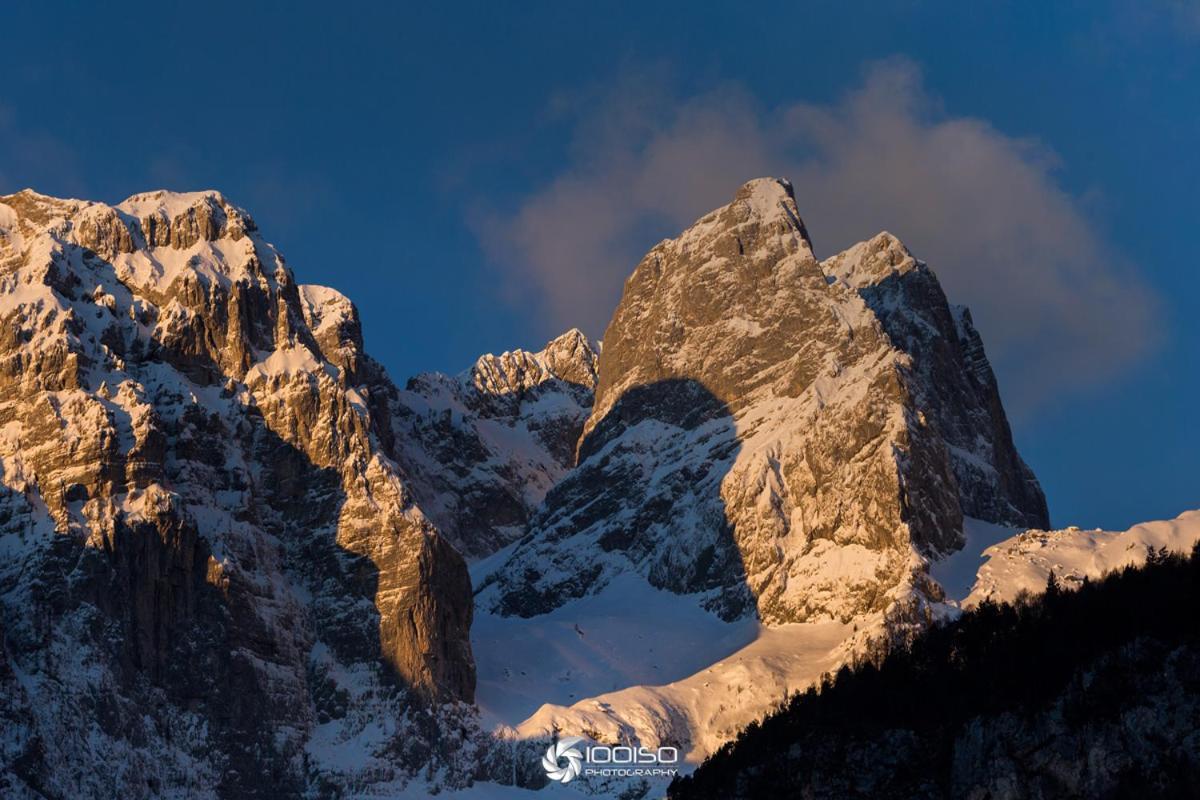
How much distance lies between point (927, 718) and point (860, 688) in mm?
18263

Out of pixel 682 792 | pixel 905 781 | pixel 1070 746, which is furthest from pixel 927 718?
pixel 682 792

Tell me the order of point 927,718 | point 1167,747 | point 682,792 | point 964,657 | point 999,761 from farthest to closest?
point 682,792 → point 964,657 → point 927,718 → point 999,761 → point 1167,747

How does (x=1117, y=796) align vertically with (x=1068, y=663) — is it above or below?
below

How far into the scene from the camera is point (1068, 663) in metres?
118

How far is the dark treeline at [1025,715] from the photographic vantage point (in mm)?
108625

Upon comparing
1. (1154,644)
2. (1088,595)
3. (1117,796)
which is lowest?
(1117,796)

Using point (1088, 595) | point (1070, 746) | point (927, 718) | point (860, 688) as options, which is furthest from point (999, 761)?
point (860, 688)

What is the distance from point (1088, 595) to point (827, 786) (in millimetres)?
18470

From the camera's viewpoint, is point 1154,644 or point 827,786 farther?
point 827,786

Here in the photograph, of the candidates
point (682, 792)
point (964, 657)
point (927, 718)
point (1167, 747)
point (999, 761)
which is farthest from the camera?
point (682, 792)

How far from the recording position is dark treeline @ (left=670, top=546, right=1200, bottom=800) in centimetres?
10862

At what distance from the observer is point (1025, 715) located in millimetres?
116000

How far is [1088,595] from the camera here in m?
133

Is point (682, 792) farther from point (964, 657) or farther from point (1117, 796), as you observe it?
point (1117, 796)
